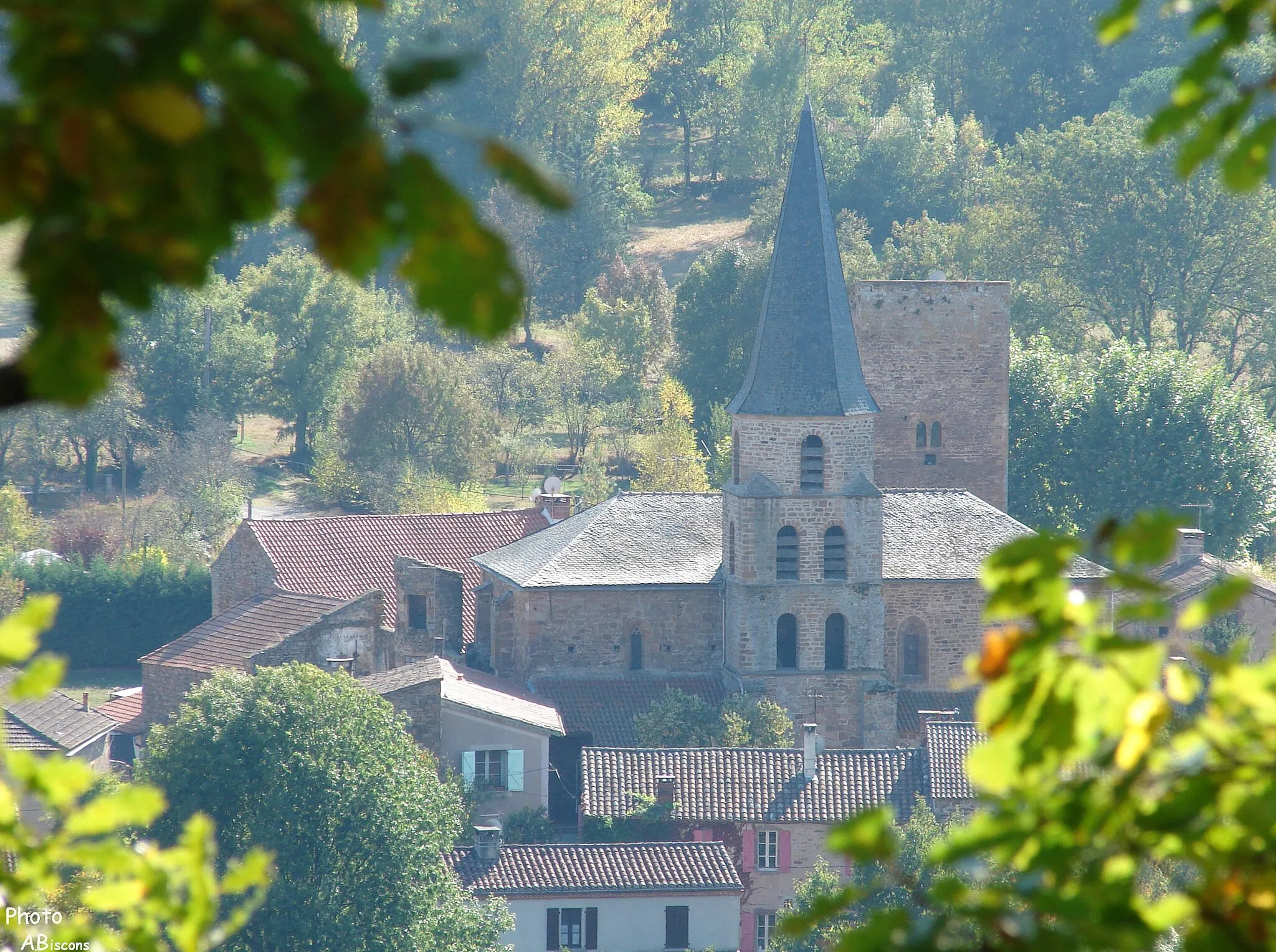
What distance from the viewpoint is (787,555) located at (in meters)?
33.8

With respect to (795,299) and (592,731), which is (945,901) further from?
(795,299)

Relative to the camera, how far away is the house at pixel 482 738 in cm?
2973

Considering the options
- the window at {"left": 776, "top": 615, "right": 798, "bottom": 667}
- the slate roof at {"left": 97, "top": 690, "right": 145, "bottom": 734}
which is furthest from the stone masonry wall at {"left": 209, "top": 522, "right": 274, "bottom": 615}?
the window at {"left": 776, "top": 615, "right": 798, "bottom": 667}

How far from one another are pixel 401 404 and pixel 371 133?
5420 cm

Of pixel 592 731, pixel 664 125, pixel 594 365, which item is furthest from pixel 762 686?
pixel 664 125

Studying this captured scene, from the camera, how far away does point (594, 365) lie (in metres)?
60.2

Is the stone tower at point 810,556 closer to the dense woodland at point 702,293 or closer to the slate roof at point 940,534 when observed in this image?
the slate roof at point 940,534

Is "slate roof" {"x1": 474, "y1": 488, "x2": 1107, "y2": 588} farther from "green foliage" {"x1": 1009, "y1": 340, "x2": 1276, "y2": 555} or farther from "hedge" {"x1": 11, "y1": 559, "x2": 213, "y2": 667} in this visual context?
"hedge" {"x1": 11, "y1": 559, "x2": 213, "y2": 667}

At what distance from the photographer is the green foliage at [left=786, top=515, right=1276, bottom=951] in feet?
8.61

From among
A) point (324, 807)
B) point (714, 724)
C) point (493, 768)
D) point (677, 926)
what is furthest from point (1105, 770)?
point (714, 724)

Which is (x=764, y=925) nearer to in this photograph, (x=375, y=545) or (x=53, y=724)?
(x=53, y=724)

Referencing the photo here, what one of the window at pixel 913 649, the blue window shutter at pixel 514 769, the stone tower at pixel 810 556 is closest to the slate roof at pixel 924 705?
the window at pixel 913 649

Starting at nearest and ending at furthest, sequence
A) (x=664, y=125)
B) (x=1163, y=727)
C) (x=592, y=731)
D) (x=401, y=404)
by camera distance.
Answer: (x=1163, y=727)
(x=592, y=731)
(x=401, y=404)
(x=664, y=125)

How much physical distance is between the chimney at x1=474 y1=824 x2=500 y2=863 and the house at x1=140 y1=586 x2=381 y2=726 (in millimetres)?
6813
